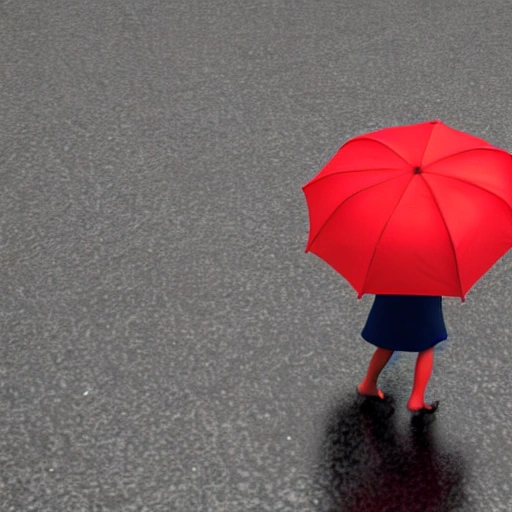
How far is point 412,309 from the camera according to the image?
3598 mm

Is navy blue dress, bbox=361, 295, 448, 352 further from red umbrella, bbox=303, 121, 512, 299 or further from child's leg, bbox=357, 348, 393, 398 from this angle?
red umbrella, bbox=303, 121, 512, 299

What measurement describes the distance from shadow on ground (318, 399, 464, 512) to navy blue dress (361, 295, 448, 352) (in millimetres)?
396

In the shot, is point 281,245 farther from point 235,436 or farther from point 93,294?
point 235,436

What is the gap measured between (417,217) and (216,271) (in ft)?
5.18

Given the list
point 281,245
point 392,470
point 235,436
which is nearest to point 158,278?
point 281,245

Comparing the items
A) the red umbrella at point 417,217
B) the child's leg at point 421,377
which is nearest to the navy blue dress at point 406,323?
the child's leg at point 421,377

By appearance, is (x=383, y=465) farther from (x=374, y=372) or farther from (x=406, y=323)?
(x=406, y=323)

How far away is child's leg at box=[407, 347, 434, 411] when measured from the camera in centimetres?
376

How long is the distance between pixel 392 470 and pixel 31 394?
140cm

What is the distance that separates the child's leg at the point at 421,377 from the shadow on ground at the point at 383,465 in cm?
16

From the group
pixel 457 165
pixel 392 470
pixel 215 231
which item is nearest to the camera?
pixel 457 165

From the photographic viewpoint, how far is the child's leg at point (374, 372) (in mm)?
3838

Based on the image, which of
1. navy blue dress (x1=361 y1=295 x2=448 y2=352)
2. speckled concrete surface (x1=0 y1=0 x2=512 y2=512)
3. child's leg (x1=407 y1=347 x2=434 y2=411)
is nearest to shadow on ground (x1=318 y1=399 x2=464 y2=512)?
speckled concrete surface (x1=0 y1=0 x2=512 y2=512)

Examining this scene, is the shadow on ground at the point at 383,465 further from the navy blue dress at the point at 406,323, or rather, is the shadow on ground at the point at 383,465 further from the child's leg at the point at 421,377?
the navy blue dress at the point at 406,323
